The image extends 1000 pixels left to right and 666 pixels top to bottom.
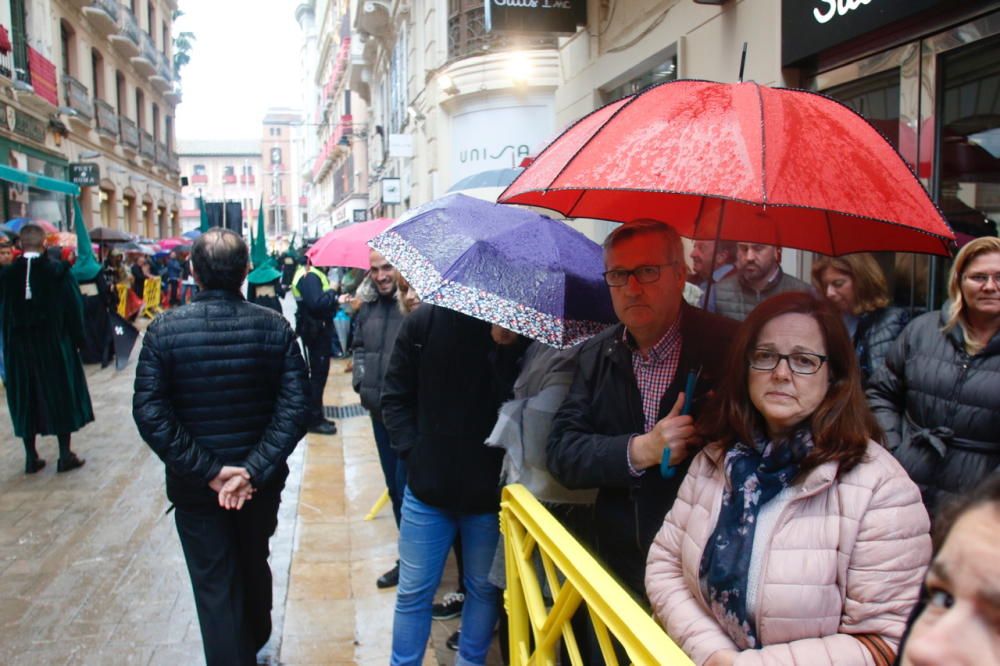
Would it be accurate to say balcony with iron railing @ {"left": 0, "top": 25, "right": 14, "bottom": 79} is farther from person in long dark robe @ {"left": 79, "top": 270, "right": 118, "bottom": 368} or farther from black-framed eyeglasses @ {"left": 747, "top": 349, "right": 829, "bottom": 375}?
black-framed eyeglasses @ {"left": 747, "top": 349, "right": 829, "bottom": 375}

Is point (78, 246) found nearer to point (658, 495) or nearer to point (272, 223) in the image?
point (658, 495)

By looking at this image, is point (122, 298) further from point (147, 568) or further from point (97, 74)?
point (147, 568)

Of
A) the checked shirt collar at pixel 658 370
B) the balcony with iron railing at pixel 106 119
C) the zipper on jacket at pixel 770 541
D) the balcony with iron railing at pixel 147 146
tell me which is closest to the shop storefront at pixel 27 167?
the balcony with iron railing at pixel 106 119

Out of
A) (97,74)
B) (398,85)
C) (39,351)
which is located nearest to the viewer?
(39,351)

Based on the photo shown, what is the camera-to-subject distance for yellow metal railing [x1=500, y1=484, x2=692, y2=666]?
164cm

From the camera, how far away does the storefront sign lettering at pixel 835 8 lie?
4164 mm

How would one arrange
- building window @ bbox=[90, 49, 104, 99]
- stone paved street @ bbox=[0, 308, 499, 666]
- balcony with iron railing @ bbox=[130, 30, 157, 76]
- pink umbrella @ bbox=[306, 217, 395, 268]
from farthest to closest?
balcony with iron railing @ bbox=[130, 30, 157, 76]
building window @ bbox=[90, 49, 104, 99]
pink umbrella @ bbox=[306, 217, 395, 268]
stone paved street @ bbox=[0, 308, 499, 666]

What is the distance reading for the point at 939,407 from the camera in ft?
9.43

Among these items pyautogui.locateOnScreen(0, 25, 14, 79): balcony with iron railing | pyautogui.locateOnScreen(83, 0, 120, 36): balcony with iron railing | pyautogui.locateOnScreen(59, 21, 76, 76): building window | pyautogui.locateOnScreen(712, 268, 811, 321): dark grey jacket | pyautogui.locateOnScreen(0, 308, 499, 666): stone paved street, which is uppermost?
pyautogui.locateOnScreen(83, 0, 120, 36): balcony with iron railing

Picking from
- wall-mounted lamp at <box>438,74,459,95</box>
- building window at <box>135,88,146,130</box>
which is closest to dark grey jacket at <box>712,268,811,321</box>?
wall-mounted lamp at <box>438,74,459,95</box>

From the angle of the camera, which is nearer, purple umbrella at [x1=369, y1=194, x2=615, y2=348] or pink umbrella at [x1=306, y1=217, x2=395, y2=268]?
purple umbrella at [x1=369, y1=194, x2=615, y2=348]

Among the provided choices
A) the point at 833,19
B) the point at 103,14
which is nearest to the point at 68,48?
the point at 103,14

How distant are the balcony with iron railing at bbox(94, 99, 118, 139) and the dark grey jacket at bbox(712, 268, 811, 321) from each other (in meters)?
25.5

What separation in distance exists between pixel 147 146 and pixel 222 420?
1289 inches
